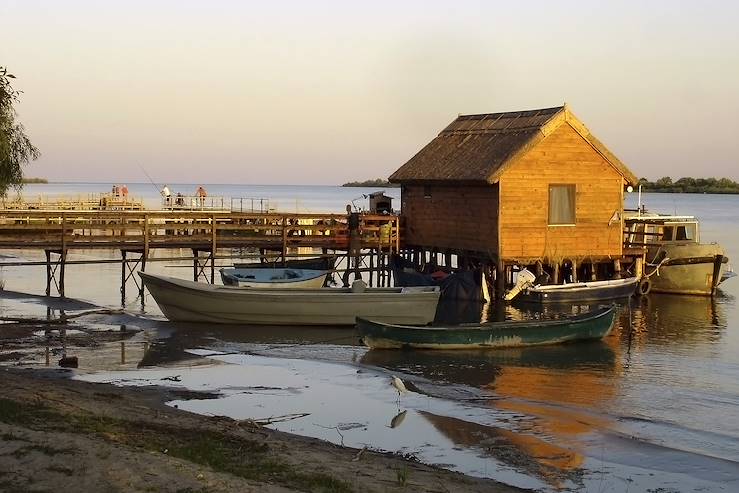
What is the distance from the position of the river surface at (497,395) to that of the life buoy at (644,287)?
8239 mm

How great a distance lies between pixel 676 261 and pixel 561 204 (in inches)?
381

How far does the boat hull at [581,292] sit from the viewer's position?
37.2m

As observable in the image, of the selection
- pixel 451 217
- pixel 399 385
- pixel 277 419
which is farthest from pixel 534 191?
pixel 277 419

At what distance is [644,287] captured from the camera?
4312 cm

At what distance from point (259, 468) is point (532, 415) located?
884cm

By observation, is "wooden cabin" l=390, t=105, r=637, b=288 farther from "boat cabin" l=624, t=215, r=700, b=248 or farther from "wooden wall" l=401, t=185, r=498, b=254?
"boat cabin" l=624, t=215, r=700, b=248

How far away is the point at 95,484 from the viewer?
1058 cm

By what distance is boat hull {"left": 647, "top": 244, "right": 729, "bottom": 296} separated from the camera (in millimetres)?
43938

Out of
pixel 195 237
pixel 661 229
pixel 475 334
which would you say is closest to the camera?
pixel 475 334

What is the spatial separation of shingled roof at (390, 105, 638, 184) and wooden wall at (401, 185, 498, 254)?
0.67 m

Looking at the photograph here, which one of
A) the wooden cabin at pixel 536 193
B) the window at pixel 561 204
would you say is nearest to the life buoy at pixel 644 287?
the wooden cabin at pixel 536 193

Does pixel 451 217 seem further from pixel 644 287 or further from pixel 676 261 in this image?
pixel 676 261

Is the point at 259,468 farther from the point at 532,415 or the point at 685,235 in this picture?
the point at 685,235

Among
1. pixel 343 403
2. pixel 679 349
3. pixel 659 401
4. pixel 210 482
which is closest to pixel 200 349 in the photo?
pixel 343 403
